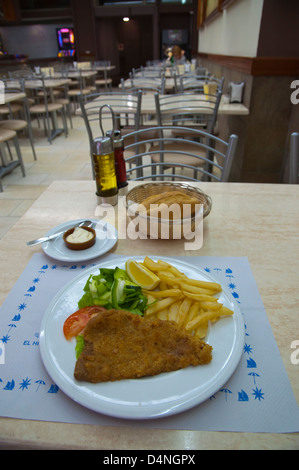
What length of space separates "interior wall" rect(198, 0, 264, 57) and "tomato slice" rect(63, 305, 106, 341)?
265 centimetres

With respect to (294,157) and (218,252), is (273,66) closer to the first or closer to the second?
(294,157)

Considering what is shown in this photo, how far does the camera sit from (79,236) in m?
0.79

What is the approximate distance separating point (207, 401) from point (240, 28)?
3512 mm

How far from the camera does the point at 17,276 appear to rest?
27.5 inches

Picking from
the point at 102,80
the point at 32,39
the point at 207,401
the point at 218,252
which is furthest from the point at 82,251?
the point at 32,39

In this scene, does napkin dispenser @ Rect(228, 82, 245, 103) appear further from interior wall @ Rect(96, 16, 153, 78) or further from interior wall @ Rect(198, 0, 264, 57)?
interior wall @ Rect(96, 16, 153, 78)

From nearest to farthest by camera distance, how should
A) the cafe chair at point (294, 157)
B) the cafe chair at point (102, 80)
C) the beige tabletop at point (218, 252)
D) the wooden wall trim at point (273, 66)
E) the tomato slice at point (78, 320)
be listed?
1. the beige tabletop at point (218, 252)
2. the tomato slice at point (78, 320)
3. the cafe chair at point (294, 157)
4. the wooden wall trim at point (273, 66)
5. the cafe chair at point (102, 80)

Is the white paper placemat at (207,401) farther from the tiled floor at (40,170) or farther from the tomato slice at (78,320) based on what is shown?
the tiled floor at (40,170)

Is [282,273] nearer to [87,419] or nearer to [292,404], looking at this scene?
[292,404]

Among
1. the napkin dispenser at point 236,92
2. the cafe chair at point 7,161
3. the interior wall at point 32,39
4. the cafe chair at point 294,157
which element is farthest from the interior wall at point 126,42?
the cafe chair at point 294,157

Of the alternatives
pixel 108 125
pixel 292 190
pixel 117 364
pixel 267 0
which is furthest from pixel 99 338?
pixel 108 125

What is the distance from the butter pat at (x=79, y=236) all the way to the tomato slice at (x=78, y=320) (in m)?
0.25

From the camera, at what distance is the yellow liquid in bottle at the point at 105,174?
0.89m
